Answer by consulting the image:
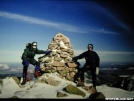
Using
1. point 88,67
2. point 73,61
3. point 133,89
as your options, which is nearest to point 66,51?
point 73,61

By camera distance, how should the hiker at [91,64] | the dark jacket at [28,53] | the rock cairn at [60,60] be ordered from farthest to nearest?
the rock cairn at [60,60], the dark jacket at [28,53], the hiker at [91,64]

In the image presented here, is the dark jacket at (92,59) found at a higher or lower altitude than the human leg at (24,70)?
higher

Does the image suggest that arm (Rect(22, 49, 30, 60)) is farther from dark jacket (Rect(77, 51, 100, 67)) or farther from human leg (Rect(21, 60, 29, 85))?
dark jacket (Rect(77, 51, 100, 67))

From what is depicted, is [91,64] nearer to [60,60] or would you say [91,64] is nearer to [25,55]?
[60,60]

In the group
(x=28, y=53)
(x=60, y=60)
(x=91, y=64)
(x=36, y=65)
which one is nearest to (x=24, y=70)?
(x=36, y=65)

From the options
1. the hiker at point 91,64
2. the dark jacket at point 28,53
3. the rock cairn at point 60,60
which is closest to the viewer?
the hiker at point 91,64

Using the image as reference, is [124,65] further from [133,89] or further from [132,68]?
[133,89]

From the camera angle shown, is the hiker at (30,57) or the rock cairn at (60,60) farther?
the rock cairn at (60,60)

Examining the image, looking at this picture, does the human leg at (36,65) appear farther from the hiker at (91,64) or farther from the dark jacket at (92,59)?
the dark jacket at (92,59)

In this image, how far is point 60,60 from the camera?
21.8 ft

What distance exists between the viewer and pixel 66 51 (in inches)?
268

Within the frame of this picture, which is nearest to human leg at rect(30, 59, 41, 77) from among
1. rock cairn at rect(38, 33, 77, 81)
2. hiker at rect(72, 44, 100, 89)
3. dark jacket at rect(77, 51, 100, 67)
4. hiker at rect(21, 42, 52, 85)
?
hiker at rect(21, 42, 52, 85)

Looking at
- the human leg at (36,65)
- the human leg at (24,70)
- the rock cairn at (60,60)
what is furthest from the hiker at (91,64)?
the human leg at (24,70)

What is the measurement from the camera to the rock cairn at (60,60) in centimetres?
650
